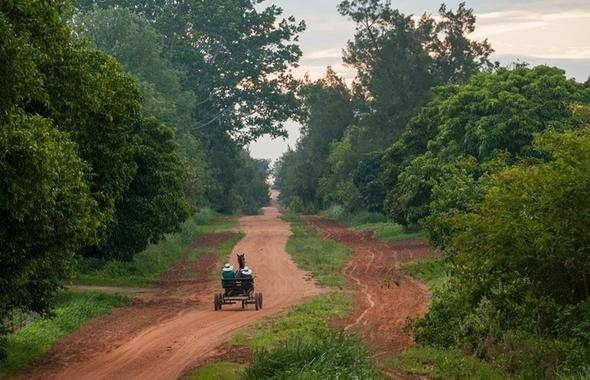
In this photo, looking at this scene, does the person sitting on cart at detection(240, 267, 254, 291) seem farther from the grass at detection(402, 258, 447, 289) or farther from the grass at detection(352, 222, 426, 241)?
the grass at detection(352, 222, 426, 241)

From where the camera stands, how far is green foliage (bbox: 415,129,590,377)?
19.6 meters

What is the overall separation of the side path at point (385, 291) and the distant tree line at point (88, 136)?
7902 millimetres

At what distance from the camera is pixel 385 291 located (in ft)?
121

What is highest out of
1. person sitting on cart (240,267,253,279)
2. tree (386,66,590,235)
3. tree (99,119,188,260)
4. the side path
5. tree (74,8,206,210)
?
tree (74,8,206,210)

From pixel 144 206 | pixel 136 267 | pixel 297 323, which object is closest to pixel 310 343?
pixel 297 323

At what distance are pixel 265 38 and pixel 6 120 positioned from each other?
77.9 meters

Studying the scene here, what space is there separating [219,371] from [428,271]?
2275cm

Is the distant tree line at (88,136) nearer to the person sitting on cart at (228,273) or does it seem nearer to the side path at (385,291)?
the person sitting on cart at (228,273)

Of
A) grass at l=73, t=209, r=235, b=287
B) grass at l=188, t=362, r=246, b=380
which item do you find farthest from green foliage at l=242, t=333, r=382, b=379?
grass at l=73, t=209, r=235, b=287

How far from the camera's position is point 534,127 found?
4153 cm

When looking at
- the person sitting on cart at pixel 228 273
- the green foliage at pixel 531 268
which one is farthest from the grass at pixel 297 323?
the green foliage at pixel 531 268

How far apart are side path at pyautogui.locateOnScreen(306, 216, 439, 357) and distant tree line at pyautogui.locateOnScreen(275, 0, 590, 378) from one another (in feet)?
6.46

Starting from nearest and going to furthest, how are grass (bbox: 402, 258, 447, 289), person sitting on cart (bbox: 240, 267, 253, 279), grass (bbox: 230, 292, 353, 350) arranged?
1. grass (bbox: 230, 292, 353, 350)
2. person sitting on cart (bbox: 240, 267, 253, 279)
3. grass (bbox: 402, 258, 447, 289)

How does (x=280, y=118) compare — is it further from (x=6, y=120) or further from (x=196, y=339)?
(x=6, y=120)
